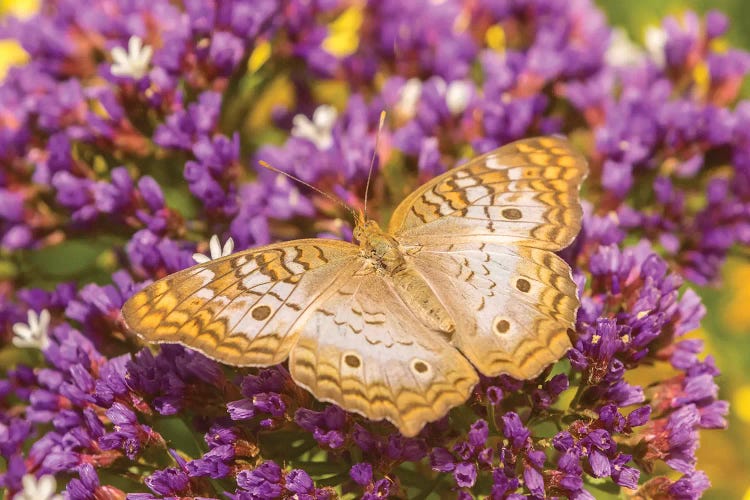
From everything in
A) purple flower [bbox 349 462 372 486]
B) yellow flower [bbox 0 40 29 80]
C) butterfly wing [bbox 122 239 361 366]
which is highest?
yellow flower [bbox 0 40 29 80]

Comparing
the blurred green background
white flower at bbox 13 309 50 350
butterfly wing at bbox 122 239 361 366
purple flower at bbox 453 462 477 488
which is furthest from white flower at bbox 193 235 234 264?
the blurred green background

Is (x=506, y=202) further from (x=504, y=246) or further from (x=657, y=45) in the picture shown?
(x=657, y=45)

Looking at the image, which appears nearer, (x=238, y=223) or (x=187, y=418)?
(x=187, y=418)

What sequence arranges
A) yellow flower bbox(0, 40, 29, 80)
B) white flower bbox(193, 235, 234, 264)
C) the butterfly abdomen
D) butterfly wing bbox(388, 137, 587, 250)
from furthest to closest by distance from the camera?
yellow flower bbox(0, 40, 29, 80) → white flower bbox(193, 235, 234, 264) → butterfly wing bbox(388, 137, 587, 250) → the butterfly abdomen

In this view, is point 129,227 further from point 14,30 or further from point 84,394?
point 14,30

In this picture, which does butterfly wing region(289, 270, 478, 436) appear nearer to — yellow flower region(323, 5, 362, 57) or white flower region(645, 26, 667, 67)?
yellow flower region(323, 5, 362, 57)

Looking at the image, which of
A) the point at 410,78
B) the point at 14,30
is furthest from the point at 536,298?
the point at 14,30
